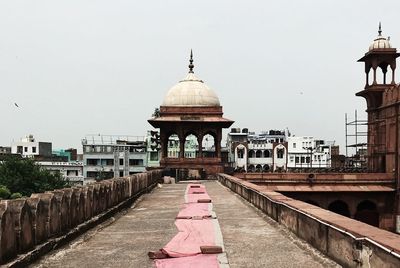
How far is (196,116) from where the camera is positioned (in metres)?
38.5

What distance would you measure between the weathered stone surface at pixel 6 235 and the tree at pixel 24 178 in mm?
51001

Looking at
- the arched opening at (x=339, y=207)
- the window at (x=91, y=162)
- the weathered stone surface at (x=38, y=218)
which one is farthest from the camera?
the window at (x=91, y=162)

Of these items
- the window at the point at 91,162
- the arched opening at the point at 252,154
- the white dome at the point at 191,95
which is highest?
the white dome at the point at 191,95

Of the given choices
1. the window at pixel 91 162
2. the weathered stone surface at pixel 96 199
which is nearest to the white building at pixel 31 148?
the window at pixel 91 162

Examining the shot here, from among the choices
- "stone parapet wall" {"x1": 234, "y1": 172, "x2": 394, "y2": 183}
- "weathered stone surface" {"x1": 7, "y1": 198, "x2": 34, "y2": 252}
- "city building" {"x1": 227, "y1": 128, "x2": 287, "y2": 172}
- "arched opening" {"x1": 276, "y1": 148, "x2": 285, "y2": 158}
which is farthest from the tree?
"weathered stone surface" {"x1": 7, "y1": 198, "x2": 34, "y2": 252}

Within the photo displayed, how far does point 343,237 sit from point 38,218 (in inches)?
178

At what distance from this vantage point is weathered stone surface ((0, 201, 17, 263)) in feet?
21.2

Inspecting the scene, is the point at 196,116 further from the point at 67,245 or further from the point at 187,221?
the point at 67,245

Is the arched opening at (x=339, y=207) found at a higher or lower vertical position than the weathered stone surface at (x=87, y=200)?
lower

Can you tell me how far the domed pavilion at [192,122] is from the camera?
3794 cm

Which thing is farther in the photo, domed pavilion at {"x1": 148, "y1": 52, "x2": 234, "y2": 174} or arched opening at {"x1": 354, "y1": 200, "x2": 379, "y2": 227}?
domed pavilion at {"x1": 148, "y1": 52, "x2": 234, "y2": 174}

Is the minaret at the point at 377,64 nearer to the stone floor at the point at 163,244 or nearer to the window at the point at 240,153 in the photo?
the stone floor at the point at 163,244

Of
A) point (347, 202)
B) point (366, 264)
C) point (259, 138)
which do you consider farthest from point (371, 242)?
point (259, 138)

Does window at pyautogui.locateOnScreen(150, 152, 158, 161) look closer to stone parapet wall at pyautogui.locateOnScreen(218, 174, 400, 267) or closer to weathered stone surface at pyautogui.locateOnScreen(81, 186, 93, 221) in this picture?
weathered stone surface at pyautogui.locateOnScreen(81, 186, 93, 221)
